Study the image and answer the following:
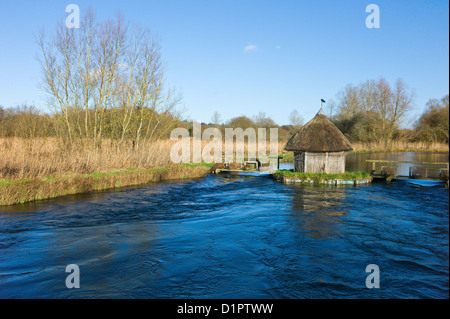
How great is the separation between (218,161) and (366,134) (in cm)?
2374

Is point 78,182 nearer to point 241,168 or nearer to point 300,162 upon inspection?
point 300,162

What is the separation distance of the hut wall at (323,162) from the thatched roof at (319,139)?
0.38m

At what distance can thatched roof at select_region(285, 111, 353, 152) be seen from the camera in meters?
17.4

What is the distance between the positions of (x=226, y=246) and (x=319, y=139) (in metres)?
11.0

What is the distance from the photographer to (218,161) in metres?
25.5

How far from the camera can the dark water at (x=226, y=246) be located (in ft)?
19.9

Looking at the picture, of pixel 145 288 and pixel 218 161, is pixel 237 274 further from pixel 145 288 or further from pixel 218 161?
pixel 218 161

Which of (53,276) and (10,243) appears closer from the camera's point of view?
(53,276)
